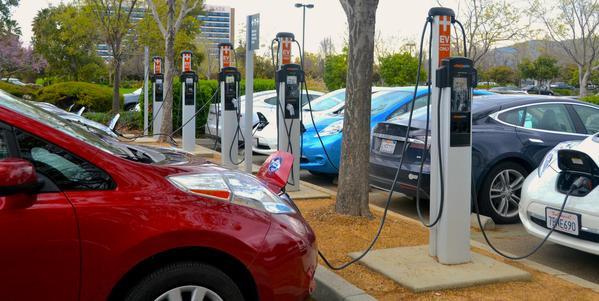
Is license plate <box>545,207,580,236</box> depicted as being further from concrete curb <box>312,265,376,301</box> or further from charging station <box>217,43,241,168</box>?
charging station <box>217,43,241,168</box>

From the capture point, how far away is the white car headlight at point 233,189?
120 inches

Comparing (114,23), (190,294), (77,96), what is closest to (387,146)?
(190,294)

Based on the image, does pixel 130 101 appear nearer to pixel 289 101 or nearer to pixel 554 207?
pixel 289 101

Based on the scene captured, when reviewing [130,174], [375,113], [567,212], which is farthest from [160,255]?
[375,113]

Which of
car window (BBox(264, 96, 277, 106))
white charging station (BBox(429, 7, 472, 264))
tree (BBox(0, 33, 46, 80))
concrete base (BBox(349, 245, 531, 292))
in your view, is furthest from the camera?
tree (BBox(0, 33, 46, 80))

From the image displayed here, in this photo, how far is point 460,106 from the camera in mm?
4402

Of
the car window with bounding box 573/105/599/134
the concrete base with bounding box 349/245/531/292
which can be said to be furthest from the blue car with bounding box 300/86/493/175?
the concrete base with bounding box 349/245/531/292

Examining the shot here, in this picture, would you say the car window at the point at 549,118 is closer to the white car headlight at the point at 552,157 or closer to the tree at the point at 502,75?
the white car headlight at the point at 552,157

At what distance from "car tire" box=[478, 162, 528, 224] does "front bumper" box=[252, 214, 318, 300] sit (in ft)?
12.5

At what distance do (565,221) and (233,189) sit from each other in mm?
2964

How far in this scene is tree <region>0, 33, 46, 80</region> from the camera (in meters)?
38.0

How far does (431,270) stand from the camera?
4.39 metres

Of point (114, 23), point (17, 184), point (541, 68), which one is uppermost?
point (541, 68)

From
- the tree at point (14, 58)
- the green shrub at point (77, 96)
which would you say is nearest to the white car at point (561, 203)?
the green shrub at point (77, 96)
